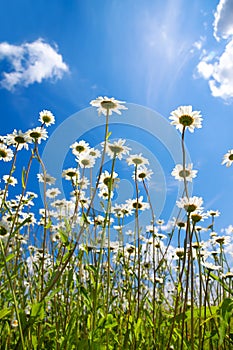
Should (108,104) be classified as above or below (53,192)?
below

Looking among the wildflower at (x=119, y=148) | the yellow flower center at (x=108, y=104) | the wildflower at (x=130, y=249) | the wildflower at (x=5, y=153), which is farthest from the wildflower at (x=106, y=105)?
the wildflower at (x=130, y=249)

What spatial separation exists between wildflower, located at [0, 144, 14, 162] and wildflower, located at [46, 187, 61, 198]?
0.63 m

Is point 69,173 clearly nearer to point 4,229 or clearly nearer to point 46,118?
point 46,118

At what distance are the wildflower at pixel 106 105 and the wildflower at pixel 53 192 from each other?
47.5 inches

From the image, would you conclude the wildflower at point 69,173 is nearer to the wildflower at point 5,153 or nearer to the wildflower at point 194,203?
the wildflower at point 5,153

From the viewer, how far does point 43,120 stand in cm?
222

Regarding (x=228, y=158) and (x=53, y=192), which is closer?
(x=228, y=158)

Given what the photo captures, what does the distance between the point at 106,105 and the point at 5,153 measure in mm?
830

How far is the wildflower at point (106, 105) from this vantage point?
175 centimetres

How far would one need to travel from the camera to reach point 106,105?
69.6 inches

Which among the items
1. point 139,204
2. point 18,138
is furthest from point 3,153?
point 139,204

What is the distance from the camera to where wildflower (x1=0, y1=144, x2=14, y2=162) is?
2.22 metres

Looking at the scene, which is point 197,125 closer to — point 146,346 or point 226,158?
point 226,158

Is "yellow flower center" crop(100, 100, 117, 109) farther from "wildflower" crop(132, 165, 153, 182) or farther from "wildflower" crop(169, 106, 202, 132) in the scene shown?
"wildflower" crop(132, 165, 153, 182)
